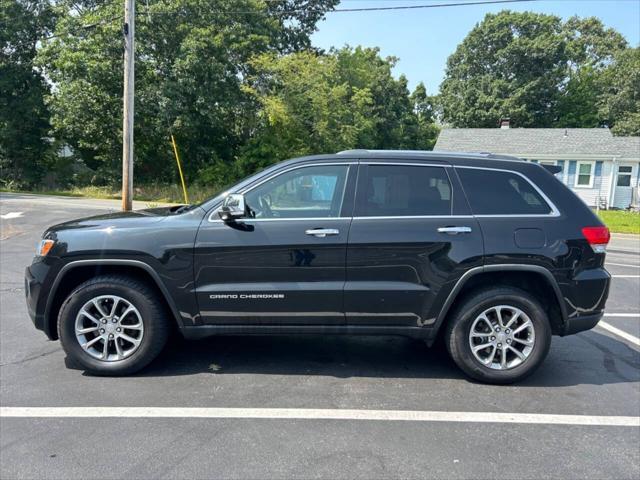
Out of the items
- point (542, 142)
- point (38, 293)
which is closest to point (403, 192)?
point (38, 293)

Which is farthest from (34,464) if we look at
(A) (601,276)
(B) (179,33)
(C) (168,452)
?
(B) (179,33)

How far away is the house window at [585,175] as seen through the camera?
1112 inches

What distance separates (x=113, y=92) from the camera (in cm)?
2558

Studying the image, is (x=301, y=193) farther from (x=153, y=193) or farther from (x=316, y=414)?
(x=153, y=193)

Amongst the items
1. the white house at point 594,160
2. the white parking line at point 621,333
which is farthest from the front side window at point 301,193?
the white house at point 594,160

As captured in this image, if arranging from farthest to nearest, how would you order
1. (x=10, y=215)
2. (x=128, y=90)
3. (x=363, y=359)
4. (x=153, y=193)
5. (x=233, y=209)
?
1. (x=153, y=193)
2. (x=10, y=215)
3. (x=128, y=90)
4. (x=363, y=359)
5. (x=233, y=209)

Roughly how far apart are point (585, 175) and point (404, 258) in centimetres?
2889

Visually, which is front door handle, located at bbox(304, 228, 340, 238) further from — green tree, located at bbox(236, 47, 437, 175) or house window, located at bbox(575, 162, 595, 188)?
house window, located at bbox(575, 162, 595, 188)

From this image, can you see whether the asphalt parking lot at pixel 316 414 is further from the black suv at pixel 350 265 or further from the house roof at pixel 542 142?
the house roof at pixel 542 142

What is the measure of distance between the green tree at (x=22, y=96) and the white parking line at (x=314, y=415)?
3226 centimetres

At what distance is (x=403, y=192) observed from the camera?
4074 millimetres

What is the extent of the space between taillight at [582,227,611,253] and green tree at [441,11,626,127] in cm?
4340

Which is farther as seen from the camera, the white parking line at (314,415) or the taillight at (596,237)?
the taillight at (596,237)

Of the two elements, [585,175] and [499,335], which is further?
[585,175]
